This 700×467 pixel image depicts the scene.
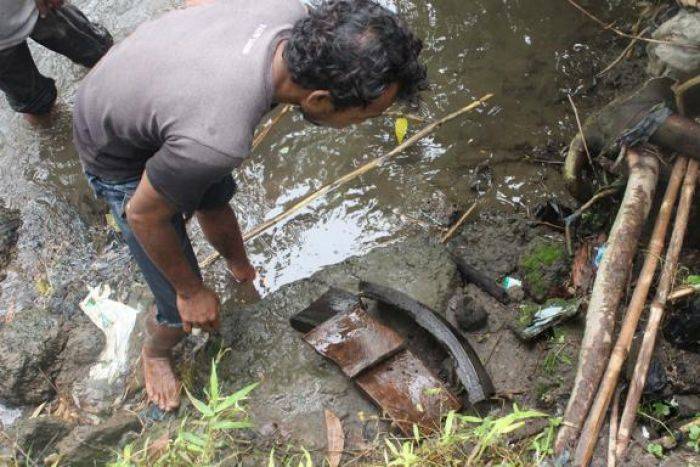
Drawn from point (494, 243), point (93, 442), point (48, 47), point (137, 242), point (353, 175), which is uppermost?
point (48, 47)

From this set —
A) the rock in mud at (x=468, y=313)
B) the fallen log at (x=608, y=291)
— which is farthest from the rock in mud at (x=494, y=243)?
the fallen log at (x=608, y=291)

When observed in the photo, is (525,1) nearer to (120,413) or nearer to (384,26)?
(384,26)

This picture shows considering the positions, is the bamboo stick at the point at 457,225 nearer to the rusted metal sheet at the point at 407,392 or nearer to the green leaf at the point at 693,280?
the rusted metal sheet at the point at 407,392

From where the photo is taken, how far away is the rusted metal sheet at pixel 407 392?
2684 millimetres

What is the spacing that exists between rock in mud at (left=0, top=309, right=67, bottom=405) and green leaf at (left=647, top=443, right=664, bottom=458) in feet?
9.42

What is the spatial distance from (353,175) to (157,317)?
1461mm

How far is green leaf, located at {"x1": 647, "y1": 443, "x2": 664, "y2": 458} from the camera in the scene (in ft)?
7.72

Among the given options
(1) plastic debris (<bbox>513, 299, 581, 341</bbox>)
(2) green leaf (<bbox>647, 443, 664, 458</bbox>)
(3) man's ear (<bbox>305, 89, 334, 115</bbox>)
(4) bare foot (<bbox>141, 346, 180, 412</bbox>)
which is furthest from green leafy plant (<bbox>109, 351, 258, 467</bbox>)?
(2) green leaf (<bbox>647, 443, 664, 458</bbox>)

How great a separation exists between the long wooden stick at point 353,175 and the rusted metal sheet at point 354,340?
0.89 metres

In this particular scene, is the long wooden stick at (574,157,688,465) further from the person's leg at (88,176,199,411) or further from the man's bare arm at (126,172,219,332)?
the person's leg at (88,176,199,411)

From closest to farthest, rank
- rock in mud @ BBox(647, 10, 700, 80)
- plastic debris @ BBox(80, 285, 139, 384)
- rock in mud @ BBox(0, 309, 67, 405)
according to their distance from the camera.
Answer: rock in mud @ BBox(647, 10, 700, 80)
rock in mud @ BBox(0, 309, 67, 405)
plastic debris @ BBox(80, 285, 139, 384)

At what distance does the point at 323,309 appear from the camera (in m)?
3.12

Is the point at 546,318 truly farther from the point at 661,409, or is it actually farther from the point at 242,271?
the point at 242,271

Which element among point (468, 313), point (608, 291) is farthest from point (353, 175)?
point (608, 291)
